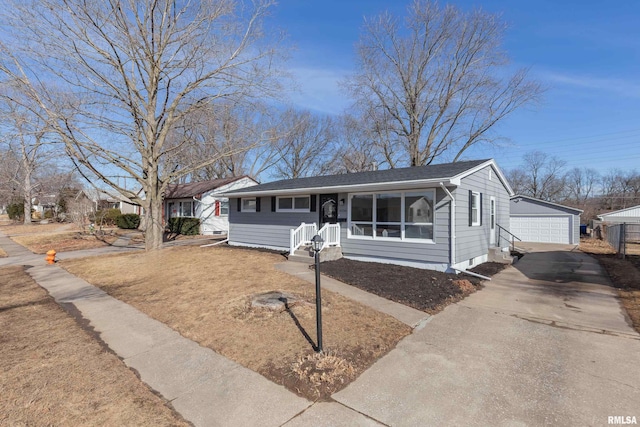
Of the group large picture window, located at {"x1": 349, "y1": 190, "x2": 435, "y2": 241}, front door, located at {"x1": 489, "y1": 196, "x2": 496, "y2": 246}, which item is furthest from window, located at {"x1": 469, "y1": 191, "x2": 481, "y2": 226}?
large picture window, located at {"x1": 349, "y1": 190, "x2": 435, "y2": 241}

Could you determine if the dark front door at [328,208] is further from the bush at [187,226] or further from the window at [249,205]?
the bush at [187,226]

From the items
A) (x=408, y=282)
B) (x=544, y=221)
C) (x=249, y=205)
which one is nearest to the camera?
(x=408, y=282)

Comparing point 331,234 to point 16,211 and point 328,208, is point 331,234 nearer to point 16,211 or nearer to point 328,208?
point 328,208

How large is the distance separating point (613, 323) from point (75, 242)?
21350 millimetres

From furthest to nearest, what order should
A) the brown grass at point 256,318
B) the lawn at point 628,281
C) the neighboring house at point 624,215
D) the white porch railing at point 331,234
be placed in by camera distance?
1. the neighboring house at point 624,215
2. the white porch railing at point 331,234
3. the lawn at point 628,281
4. the brown grass at point 256,318

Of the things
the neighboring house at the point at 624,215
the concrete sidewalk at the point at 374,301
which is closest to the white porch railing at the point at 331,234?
the concrete sidewalk at the point at 374,301

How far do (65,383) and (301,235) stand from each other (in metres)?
7.90

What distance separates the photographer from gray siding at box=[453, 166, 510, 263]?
28.9 feet

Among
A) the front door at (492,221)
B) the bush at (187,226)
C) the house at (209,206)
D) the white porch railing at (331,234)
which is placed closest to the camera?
the white porch railing at (331,234)

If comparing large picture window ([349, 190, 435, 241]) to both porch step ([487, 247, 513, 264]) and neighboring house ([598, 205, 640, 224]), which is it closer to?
porch step ([487, 247, 513, 264])

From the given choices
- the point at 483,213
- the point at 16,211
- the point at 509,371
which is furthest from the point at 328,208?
the point at 16,211

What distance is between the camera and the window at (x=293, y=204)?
38.3 feet

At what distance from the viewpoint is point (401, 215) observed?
920 cm

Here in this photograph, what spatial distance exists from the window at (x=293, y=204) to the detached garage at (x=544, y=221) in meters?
15.8
